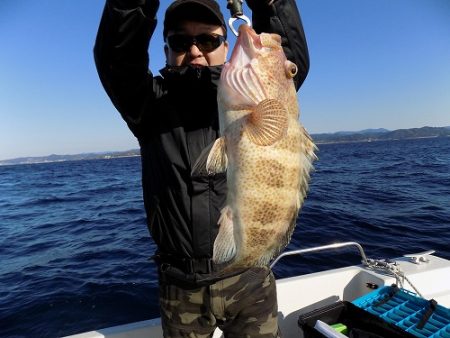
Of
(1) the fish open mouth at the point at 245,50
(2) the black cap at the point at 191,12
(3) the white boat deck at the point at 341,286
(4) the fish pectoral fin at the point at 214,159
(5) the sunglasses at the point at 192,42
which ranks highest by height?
(2) the black cap at the point at 191,12

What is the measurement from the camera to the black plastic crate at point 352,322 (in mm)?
3615

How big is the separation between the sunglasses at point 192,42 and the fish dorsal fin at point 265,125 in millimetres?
947

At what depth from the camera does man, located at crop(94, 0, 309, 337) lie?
2.73m

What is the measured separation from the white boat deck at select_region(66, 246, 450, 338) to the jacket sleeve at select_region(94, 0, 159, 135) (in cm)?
297

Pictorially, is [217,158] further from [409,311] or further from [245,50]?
[409,311]

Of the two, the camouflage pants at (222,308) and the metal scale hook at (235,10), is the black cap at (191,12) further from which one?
the camouflage pants at (222,308)

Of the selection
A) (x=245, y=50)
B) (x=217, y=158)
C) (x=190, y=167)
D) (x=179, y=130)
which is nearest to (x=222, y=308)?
(x=190, y=167)

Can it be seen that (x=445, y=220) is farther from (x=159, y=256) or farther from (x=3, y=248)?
(x=3, y=248)

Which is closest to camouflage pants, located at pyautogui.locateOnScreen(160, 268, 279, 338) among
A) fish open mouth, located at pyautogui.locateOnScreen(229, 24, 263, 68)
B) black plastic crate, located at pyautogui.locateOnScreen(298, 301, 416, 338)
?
black plastic crate, located at pyautogui.locateOnScreen(298, 301, 416, 338)

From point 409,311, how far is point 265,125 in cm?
317

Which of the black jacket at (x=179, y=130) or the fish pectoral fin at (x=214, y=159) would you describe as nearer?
the fish pectoral fin at (x=214, y=159)

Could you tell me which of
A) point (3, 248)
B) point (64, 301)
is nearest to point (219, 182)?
point (64, 301)

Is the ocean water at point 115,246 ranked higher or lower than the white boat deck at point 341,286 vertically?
lower

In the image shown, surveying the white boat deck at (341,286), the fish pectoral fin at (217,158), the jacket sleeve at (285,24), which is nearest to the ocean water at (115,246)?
the jacket sleeve at (285,24)
